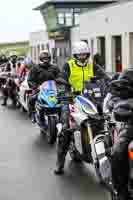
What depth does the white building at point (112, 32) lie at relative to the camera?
43156mm

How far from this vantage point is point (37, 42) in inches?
3561

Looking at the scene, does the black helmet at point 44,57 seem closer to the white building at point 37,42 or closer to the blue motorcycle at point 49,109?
the blue motorcycle at point 49,109

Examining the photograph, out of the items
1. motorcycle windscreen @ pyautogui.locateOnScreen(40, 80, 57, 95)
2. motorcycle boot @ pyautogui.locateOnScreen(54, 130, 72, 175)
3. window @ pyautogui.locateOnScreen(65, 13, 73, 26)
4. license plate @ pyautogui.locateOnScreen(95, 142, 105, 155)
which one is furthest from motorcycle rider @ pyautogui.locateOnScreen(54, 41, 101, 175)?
window @ pyautogui.locateOnScreen(65, 13, 73, 26)

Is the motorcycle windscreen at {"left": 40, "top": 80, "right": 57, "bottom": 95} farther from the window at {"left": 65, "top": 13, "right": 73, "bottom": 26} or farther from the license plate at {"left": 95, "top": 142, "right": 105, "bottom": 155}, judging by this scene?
the window at {"left": 65, "top": 13, "right": 73, "bottom": 26}

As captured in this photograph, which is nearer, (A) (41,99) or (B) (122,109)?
(B) (122,109)

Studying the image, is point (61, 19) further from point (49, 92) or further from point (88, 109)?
point (88, 109)

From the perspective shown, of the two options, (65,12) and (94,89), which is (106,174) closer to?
(94,89)

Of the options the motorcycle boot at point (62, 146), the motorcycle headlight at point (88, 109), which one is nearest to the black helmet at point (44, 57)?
the motorcycle boot at point (62, 146)

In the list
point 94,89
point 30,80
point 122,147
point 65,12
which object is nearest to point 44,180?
point 94,89

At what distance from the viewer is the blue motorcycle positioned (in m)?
10.2

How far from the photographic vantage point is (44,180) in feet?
24.1

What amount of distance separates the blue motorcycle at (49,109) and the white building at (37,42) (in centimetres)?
7176

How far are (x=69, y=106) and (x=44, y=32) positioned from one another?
79.0 metres

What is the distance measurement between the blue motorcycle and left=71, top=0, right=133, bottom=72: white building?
3169cm
